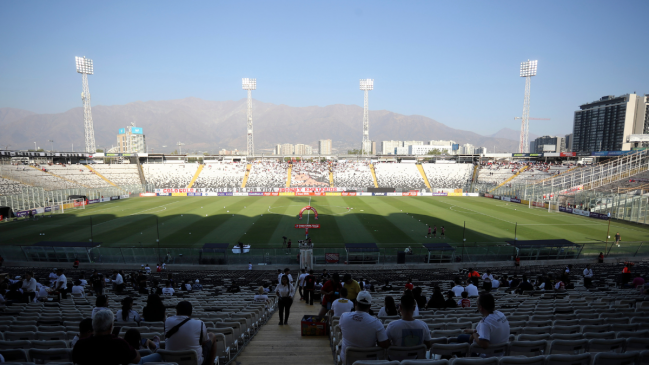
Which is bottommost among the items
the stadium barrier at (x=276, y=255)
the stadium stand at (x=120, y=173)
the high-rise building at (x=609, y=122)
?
the stadium barrier at (x=276, y=255)

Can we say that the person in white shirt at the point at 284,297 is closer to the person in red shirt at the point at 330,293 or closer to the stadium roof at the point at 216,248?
the person in red shirt at the point at 330,293

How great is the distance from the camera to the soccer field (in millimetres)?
31125

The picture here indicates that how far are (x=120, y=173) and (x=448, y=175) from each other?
256 feet

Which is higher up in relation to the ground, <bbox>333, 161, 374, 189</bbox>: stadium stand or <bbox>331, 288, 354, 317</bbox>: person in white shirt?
<bbox>331, 288, 354, 317</bbox>: person in white shirt

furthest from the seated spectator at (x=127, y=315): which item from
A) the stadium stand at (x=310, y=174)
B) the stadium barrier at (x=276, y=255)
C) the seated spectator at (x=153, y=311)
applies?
the stadium stand at (x=310, y=174)

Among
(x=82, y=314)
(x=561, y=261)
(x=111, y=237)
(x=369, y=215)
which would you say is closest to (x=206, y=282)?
(x=82, y=314)

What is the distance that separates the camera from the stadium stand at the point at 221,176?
7494 cm

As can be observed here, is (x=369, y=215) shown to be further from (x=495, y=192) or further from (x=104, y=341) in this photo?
(x=104, y=341)

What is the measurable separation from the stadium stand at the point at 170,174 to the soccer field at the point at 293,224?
2280 centimetres

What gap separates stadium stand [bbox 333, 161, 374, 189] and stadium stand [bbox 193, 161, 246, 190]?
78.2ft

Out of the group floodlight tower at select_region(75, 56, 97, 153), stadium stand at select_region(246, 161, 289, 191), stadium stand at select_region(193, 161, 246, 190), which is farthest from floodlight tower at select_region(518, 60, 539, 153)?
→ floodlight tower at select_region(75, 56, 97, 153)

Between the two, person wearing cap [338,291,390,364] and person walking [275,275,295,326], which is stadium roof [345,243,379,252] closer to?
person walking [275,275,295,326]

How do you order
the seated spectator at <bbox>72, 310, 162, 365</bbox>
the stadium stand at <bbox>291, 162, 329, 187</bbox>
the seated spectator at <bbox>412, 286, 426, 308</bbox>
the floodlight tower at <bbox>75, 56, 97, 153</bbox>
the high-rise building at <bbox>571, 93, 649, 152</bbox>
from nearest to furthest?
1. the seated spectator at <bbox>72, 310, 162, 365</bbox>
2. the seated spectator at <bbox>412, 286, 426, 308</bbox>
3. the stadium stand at <bbox>291, 162, 329, 187</bbox>
4. the floodlight tower at <bbox>75, 56, 97, 153</bbox>
5. the high-rise building at <bbox>571, 93, 649, 152</bbox>

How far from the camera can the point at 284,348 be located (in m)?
7.24
